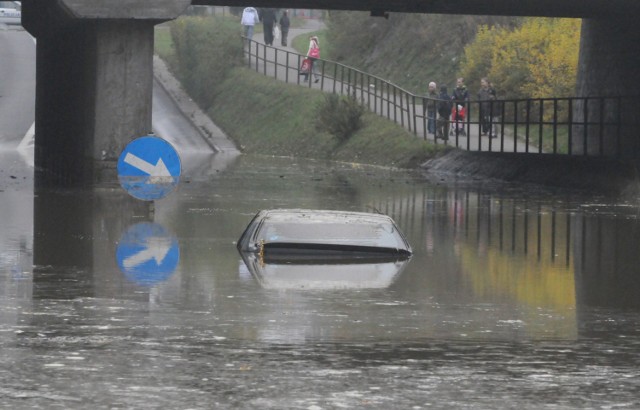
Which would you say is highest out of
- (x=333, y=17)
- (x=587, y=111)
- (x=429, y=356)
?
(x=333, y=17)

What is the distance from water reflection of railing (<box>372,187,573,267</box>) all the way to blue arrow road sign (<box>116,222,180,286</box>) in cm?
352

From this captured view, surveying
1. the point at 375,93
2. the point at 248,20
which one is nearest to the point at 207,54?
the point at 248,20

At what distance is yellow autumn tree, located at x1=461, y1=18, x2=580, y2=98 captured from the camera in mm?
49906

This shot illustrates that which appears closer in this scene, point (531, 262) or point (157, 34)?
point (531, 262)

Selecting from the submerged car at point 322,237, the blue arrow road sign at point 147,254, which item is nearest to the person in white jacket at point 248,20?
the blue arrow road sign at point 147,254

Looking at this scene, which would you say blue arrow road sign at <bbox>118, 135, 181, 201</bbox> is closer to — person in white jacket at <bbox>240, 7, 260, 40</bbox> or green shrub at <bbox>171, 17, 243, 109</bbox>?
green shrub at <bbox>171, 17, 243, 109</bbox>

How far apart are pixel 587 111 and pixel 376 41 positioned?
107 ft

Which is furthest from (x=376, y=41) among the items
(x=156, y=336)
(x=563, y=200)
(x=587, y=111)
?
(x=156, y=336)

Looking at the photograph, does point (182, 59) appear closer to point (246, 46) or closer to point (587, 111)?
point (246, 46)

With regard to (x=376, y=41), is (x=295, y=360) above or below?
below

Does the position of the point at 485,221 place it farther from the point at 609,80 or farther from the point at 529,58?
the point at 529,58

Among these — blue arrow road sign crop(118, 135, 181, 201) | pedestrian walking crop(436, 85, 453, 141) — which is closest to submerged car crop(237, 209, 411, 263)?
blue arrow road sign crop(118, 135, 181, 201)

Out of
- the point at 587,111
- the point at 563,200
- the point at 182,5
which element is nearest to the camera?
the point at 182,5

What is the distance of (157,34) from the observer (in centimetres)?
9194
